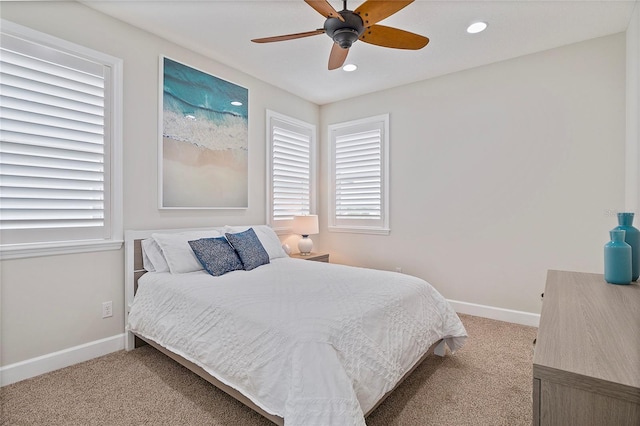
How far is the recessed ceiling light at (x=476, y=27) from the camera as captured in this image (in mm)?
2691

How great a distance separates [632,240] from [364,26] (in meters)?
1.92

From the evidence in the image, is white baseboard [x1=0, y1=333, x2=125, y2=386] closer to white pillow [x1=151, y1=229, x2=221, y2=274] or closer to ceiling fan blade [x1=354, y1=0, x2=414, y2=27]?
white pillow [x1=151, y1=229, x2=221, y2=274]

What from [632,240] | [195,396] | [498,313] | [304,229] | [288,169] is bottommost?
[195,396]

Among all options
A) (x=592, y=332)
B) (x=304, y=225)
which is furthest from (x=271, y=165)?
(x=592, y=332)

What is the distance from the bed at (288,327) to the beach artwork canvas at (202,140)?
0.59m

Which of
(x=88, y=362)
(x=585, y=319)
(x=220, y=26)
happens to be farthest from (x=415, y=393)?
(x=220, y=26)

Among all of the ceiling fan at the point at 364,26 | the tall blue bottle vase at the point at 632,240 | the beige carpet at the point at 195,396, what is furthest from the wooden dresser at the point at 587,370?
the ceiling fan at the point at 364,26

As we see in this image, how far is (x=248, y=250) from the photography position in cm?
300

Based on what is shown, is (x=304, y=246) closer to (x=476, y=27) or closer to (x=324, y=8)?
(x=324, y=8)

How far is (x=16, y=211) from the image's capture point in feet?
7.23

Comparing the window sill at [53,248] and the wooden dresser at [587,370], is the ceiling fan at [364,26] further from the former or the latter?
the window sill at [53,248]

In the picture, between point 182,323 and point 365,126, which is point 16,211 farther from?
point 365,126

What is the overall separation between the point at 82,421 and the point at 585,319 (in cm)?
253

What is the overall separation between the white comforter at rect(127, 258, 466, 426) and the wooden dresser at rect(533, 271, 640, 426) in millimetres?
840
